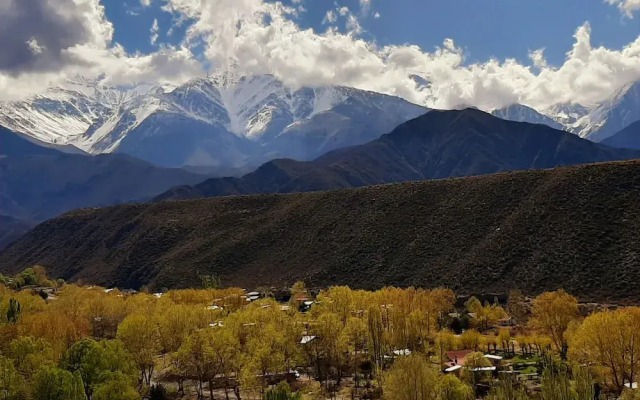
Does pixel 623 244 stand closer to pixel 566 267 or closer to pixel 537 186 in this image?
pixel 566 267

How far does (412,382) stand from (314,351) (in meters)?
22.4

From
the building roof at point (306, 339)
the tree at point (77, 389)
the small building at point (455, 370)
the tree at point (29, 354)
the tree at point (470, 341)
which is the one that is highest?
the tree at point (29, 354)

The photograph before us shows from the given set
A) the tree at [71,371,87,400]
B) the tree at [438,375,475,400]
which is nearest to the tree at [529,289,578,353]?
the tree at [438,375,475,400]

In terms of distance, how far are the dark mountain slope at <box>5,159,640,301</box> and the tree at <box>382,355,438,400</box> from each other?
59.4 metres

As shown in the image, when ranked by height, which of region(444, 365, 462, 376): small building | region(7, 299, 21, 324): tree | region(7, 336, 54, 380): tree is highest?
Answer: region(7, 299, 21, 324): tree

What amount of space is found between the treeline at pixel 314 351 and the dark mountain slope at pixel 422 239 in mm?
24252

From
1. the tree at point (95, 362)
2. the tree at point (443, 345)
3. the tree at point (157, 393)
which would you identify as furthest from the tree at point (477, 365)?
the tree at point (95, 362)

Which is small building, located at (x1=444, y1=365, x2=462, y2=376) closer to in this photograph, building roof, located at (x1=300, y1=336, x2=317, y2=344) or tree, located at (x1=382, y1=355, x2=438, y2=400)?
tree, located at (x1=382, y1=355, x2=438, y2=400)

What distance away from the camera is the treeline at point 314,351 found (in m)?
47.1

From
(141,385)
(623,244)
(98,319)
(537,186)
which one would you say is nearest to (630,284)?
(623,244)

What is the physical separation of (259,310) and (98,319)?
26.6 m

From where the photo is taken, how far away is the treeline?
47.1 m

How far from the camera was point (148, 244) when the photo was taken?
18638 cm

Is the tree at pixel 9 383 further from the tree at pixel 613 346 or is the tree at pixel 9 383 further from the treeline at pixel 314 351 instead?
the tree at pixel 613 346
